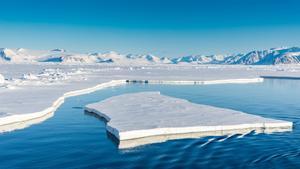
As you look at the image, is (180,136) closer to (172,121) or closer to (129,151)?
(172,121)

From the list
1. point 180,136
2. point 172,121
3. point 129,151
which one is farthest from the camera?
point 172,121

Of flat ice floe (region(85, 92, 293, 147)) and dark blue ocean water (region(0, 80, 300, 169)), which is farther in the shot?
flat ice floe (region(85, 92, 293, 147))

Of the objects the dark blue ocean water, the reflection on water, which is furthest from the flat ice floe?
the dark blue ocean water

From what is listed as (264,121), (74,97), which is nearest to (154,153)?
(264,121)

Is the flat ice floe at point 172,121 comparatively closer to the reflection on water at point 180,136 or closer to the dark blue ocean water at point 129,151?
the reflection on water at point 180,136

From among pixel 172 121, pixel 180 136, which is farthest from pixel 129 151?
pixel 172 121

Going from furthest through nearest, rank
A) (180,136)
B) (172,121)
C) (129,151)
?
(172,121)
(180,136)
(129,151)

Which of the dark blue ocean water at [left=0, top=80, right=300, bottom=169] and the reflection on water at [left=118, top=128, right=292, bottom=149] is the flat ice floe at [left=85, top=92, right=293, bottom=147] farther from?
the dark blue ocean water at [left=0, top=80, right=300, bottom=169]

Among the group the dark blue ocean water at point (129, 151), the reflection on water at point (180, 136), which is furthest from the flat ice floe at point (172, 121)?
the dark blue ocean water at point (129, 151)

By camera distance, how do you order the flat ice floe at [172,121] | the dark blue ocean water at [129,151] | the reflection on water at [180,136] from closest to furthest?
the dark blue ocean water at [129,151] < the reflection on water at [180,136] < the flat ice floe at [172,121]
